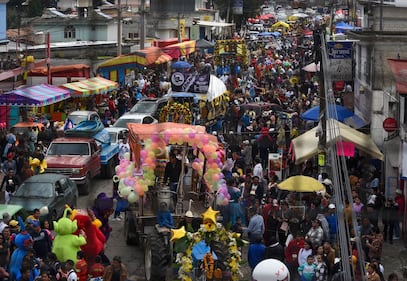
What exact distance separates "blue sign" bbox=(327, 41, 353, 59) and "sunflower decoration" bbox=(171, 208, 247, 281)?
431 centimetres

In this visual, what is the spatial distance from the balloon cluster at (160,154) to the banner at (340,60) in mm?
3361

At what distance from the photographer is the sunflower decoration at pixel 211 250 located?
3.29 m

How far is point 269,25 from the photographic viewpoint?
22.6 meters

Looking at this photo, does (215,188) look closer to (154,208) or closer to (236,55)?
(154,208)

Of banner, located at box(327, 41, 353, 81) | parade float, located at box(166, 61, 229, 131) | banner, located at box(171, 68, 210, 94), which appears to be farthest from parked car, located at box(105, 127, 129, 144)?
banner, located at box(327, 41, 353, 81)

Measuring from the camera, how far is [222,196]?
4.11 meters

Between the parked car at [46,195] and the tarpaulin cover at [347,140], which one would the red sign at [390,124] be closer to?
the tarpaulin cover at [347,140]

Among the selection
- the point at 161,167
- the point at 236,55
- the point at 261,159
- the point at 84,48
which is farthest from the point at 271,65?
the point at 161,167

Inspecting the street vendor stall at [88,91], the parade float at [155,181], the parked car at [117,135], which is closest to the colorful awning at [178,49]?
the street vendor stall at [88,91]

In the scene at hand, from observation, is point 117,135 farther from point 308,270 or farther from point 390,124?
point 308,270

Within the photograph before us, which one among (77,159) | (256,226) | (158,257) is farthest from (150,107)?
(158,257)

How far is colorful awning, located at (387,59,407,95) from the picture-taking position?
4184 mm

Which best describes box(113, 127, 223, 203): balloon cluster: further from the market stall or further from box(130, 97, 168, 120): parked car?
the market stall

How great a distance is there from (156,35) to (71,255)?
38.8 ft
